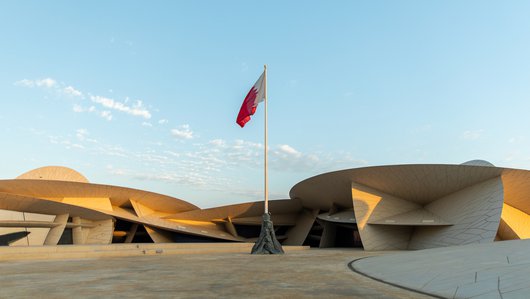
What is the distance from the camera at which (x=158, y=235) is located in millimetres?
42500

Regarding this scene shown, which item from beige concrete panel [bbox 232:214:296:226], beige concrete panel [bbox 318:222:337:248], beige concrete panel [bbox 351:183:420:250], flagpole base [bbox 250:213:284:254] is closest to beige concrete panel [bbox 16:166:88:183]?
beige concrete panel [bbox 232:214:296:226]

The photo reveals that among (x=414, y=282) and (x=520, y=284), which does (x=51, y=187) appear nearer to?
(x=414, y=282)

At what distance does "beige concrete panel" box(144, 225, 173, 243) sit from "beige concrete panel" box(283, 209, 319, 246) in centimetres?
1793

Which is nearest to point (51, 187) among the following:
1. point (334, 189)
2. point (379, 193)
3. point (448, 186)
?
point (334, 189)

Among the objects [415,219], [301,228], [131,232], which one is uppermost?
[415,219]

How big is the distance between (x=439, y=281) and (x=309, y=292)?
2877 millimetres

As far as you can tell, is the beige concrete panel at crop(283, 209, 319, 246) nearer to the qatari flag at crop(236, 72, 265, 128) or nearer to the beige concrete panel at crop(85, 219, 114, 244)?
the beige concrete panel at crop(85, 219, 114, 244)

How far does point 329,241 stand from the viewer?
46531 millimetres

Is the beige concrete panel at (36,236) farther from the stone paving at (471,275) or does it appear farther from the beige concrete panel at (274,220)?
the stone paving at (471,275)

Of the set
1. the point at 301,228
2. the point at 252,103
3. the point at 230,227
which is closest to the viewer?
the point at 252,103

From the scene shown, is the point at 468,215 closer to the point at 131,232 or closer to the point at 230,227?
the point at 230,227

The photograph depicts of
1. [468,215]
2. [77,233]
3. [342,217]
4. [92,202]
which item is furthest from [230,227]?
[468,215]

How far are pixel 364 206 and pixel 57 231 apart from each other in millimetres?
28670

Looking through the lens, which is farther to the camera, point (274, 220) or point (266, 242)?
point (274, 220)
